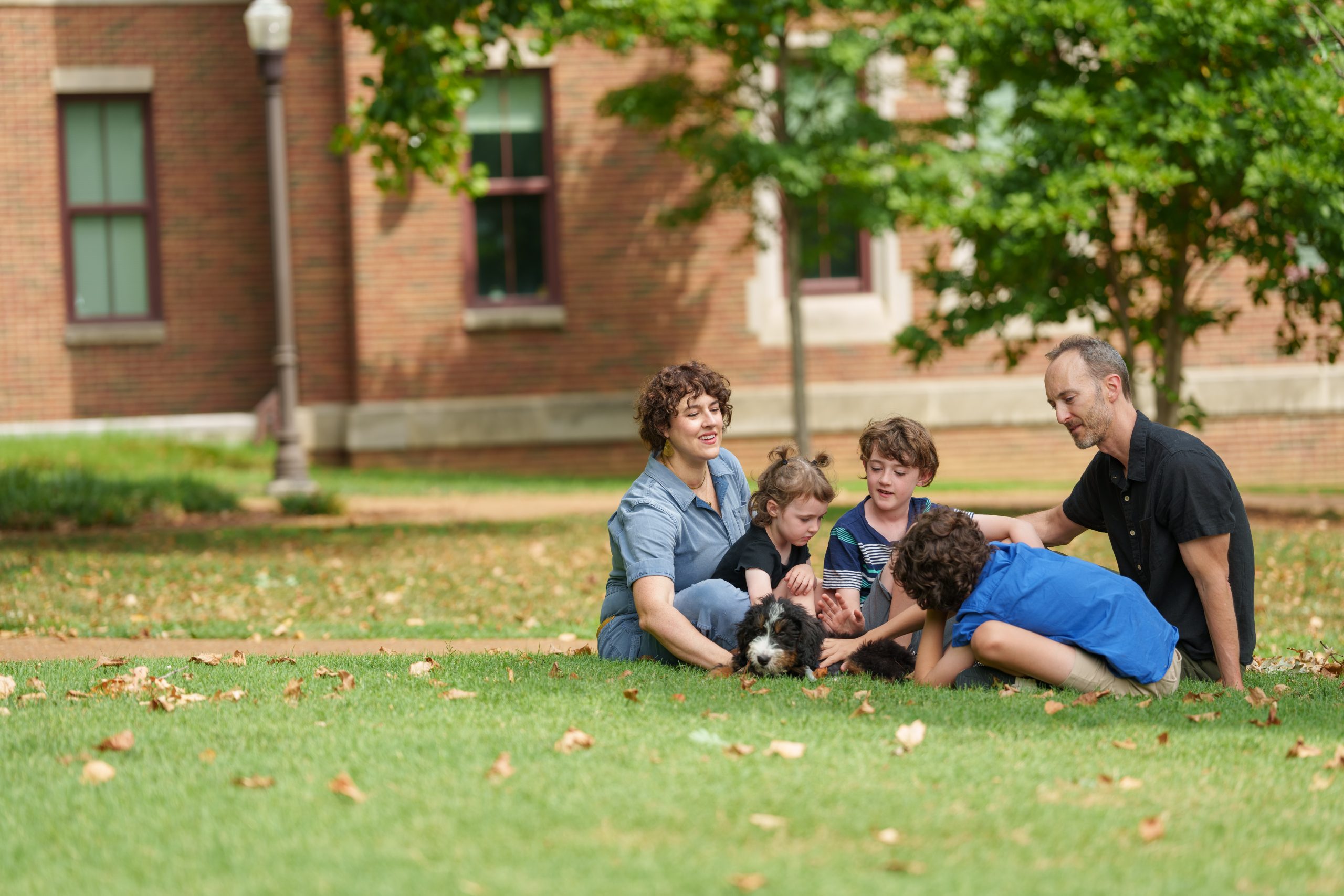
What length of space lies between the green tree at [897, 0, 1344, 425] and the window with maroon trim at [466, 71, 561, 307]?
17.3 ft

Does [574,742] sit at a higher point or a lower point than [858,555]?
lower

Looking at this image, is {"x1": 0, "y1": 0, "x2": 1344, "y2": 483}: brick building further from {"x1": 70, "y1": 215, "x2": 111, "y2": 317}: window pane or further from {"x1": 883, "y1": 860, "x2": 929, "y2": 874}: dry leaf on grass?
{"x1": 883, "y1": 860, "x2": 929, "y2": 874}: dry leaf on grass

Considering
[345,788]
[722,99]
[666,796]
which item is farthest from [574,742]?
[722,99]

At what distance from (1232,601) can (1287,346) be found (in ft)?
23.5

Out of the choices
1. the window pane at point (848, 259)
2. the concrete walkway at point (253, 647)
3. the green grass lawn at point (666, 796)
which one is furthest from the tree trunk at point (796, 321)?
the green grass lawn at point (666, 796)

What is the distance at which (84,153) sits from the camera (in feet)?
54.2

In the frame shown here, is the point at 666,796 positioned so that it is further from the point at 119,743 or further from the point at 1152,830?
the point at 119,743

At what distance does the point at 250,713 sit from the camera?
15.3 feet

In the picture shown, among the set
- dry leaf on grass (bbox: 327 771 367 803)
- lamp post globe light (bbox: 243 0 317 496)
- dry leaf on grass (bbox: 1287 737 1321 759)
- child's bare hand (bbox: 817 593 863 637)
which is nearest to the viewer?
dry leaf on grass (bbox: 327 771 367 803)

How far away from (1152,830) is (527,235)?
44.2ft

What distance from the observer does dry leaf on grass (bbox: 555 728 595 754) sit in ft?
13.6

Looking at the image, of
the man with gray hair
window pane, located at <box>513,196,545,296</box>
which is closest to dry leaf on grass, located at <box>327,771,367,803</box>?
the man with gray hair

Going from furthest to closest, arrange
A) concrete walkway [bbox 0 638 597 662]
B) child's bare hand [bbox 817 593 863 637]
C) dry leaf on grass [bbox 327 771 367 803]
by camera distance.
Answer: concrete walkway [bbox 0 638 597 662], child's bare hand [bbox 817 593 863 637], dry leaf on grass [bbox 327 771 367 803]

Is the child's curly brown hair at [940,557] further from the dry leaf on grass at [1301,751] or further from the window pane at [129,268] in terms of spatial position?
the window pane at [129,268]
